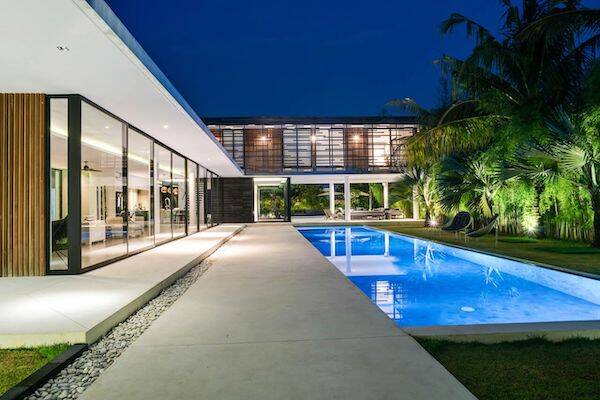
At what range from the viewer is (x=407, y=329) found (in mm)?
3393

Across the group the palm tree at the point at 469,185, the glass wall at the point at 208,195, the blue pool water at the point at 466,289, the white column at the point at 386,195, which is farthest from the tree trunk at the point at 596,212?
the white column at the point at 386,195

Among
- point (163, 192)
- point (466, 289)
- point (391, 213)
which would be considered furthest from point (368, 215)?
point (466, 289)

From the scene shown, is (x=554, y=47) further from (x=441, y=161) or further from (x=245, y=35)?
(x=245, y=35)

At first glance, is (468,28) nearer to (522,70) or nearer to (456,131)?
(522,70)

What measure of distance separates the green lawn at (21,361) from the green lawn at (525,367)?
272 cm

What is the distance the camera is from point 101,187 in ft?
60.0

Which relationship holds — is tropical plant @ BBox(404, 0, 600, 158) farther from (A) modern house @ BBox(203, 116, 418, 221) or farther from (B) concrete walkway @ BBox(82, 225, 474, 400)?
(A) modern house @ BBox(203, 116, 418, 221)

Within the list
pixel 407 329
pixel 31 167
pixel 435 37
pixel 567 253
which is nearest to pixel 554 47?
pixel 567 253

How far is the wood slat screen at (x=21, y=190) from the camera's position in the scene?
18.7 feet

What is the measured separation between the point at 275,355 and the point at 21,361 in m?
1.78

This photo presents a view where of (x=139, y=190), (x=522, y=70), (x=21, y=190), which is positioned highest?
(x=522, y=70)

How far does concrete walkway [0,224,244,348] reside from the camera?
320 centimetres

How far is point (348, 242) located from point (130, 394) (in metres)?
10.9

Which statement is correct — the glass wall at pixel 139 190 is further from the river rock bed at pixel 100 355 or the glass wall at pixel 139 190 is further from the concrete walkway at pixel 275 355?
the concrete walkway at pixel 275 355
